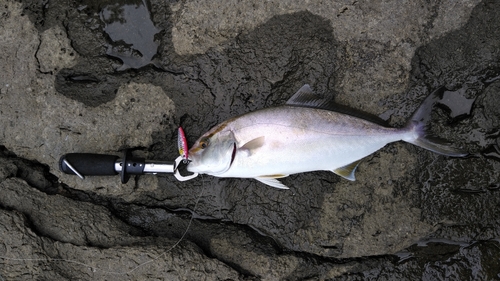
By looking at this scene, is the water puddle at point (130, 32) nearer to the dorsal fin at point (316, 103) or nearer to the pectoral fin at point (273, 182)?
the dorsal fin at point (316, 103)

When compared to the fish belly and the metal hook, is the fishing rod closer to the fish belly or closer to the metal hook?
the metal hook

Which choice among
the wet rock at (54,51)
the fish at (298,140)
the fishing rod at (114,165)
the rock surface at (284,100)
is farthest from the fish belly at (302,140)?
the wet rock at (54,51)

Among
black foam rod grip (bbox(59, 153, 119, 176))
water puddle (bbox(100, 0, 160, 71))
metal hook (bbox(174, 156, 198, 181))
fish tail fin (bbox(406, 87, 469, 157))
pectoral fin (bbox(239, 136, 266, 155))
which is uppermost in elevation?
water puddle (bbox(100, 0, 160, 71))

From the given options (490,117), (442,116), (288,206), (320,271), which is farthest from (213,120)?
(490,117)

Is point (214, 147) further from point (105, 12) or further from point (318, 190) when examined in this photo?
point (105, 12)

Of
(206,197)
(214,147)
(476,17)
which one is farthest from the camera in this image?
(206,197)

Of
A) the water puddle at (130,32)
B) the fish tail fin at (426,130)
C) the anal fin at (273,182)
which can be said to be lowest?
the anal fin at (273,182)

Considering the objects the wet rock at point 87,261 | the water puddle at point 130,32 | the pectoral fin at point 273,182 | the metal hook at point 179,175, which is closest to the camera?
the wet rock at point 87,261

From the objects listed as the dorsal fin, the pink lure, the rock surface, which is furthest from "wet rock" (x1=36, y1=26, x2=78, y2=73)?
the dorsal fin
